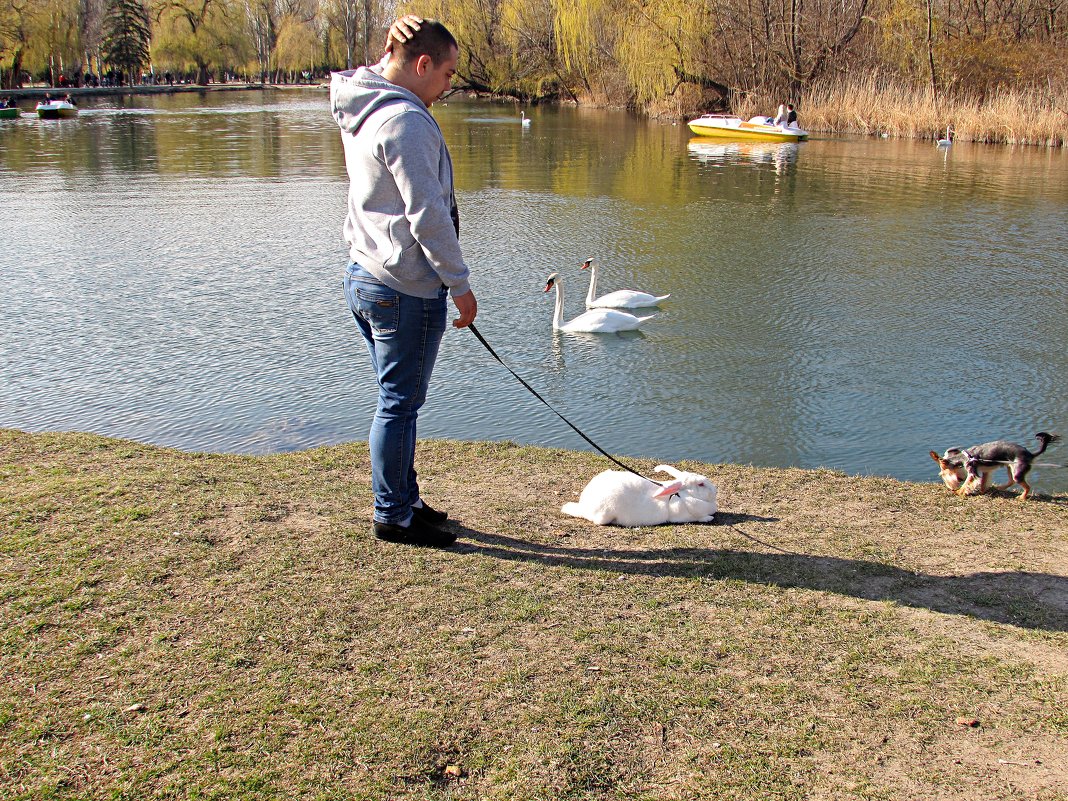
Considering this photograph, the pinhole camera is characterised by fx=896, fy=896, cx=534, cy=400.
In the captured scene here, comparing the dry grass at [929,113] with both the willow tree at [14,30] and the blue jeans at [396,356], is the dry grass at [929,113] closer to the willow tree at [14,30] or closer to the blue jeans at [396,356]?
the blue jeans at [396,356]

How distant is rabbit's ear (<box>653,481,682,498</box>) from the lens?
4.60 meters

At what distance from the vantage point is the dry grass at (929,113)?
2661 cm

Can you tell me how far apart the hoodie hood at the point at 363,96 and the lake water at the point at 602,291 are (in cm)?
388

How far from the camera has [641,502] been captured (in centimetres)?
463

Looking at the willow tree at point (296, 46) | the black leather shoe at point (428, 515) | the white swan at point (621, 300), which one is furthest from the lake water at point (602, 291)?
the willow tree at point (296, 46)

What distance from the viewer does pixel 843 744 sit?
2834 millimetres

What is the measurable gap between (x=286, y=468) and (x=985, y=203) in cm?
1611

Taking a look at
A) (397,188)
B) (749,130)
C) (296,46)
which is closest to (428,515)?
(397,188)

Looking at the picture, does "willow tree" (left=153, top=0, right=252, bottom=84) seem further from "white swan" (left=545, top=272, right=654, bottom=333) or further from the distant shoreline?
"white swan" (left=545, top=272, right=654, bottom=333)

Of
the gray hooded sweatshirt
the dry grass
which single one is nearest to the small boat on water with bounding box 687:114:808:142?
the dry grass

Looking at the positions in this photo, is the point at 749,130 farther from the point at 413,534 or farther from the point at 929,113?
the point at 413,534

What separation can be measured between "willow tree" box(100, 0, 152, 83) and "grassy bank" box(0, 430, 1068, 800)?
251 ft

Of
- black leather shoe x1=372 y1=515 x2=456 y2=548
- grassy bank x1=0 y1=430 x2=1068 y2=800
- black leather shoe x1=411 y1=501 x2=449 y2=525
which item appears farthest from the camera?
black leather shoe x1=411 y1=501 x2=449 y2=525

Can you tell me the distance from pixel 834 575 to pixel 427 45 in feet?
9.49
